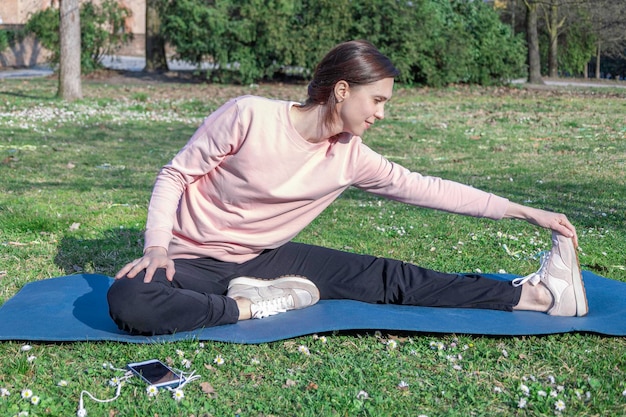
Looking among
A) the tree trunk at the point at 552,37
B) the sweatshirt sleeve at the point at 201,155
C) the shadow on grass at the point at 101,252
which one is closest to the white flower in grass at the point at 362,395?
the sweatshirt sleeve at the point at 201,155

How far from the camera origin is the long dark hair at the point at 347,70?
3795mm

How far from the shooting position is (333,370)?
3.50 meters

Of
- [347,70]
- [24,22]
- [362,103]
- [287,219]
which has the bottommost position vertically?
[287,219]

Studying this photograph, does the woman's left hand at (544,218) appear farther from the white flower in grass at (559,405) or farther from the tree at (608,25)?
the tree at (608,25)

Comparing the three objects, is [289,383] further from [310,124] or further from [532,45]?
[532,45]

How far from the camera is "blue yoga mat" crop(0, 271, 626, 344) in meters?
3.81

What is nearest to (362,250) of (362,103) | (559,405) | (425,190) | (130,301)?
(425,190)

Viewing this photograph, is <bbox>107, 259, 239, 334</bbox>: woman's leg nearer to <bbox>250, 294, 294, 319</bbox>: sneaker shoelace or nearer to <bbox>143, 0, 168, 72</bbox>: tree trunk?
<bbox>250, 294, 294, 319</bbox>: sneaker shoelace

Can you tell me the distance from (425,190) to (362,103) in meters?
0.73

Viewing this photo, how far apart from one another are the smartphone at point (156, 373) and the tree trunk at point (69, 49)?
1409 cm

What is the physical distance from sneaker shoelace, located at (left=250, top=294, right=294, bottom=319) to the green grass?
0.33 m

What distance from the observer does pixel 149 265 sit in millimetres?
3512

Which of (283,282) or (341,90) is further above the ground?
(341,90)

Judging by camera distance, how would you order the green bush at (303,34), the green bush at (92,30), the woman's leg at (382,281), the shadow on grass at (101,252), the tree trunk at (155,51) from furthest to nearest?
1. the tree trunk at (155,51)
2. the green bush at (92,30)
3. the green bush at (303,34)
4. the shadow on grass at (101,252)
5. the woman's leg at (382,281)
